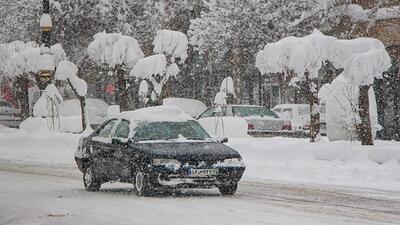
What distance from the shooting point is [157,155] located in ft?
43.7

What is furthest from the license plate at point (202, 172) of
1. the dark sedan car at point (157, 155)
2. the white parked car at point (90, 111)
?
the white parked car at point (90, 111)

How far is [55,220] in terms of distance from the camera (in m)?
10.4

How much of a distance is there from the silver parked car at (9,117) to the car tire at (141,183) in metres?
32.6

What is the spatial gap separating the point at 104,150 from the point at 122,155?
0.82 meters

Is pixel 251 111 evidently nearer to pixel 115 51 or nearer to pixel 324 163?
pixel 115 51

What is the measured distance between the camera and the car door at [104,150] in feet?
48.2

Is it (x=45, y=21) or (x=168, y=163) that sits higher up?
(x=45, y=21)

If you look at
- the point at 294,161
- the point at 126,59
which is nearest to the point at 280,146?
the point at 294,161

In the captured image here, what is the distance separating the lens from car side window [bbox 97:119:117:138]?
15.5 meters

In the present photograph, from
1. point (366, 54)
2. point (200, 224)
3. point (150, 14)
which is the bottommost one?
point (200, 224)

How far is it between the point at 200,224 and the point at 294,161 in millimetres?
9566

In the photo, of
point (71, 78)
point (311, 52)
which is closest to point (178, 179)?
point (311, 52)

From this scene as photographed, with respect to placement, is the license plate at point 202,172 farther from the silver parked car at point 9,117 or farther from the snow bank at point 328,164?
the silver parked car at point 9,117

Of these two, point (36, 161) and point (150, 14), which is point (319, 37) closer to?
point (36, 161)
